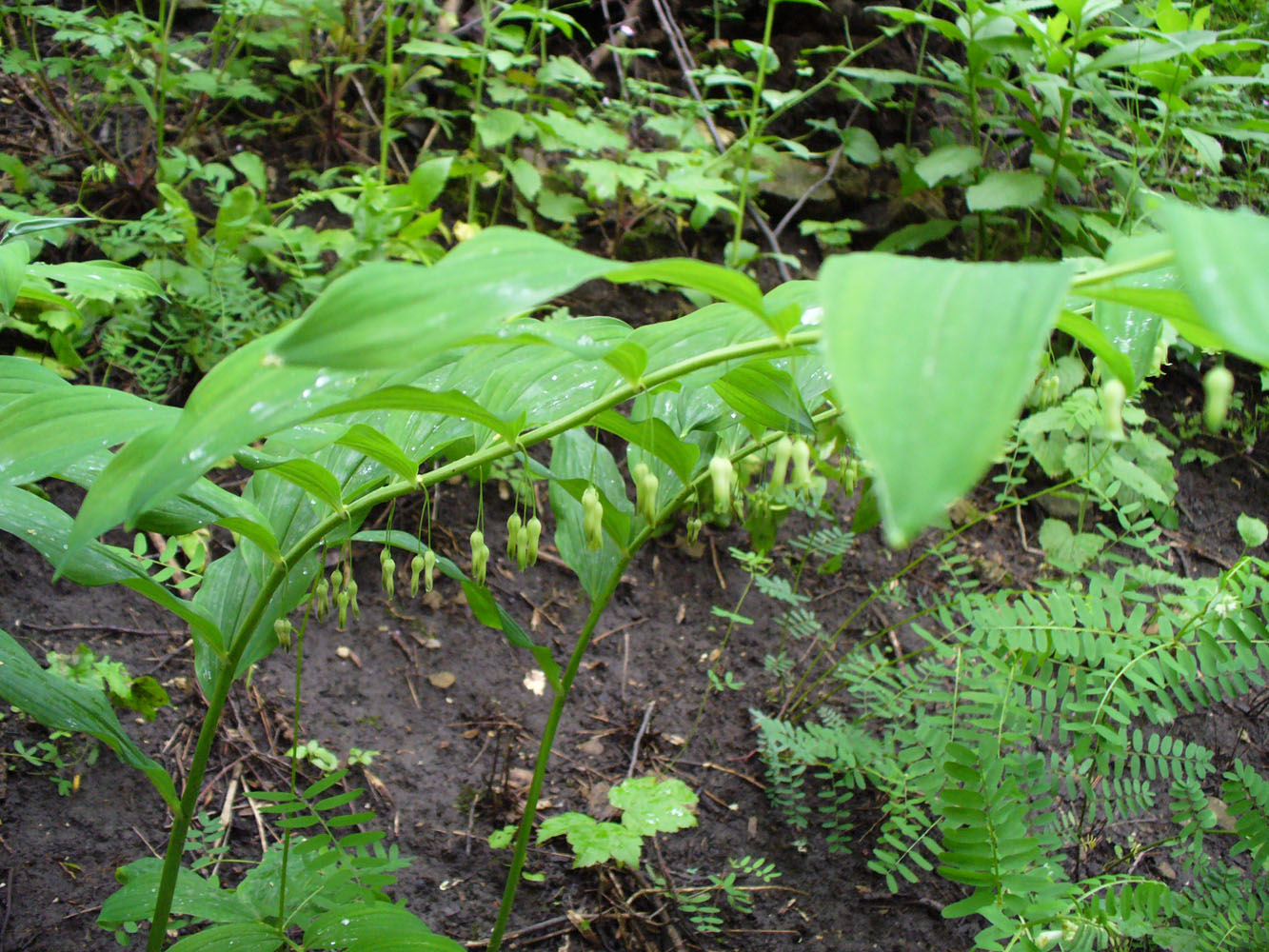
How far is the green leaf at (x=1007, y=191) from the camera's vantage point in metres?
3.53

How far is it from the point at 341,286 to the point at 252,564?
2.91 feet

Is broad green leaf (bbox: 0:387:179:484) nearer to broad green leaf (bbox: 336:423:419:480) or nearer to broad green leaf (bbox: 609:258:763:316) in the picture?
broad green leaf (bbox: 336:423:419:480)

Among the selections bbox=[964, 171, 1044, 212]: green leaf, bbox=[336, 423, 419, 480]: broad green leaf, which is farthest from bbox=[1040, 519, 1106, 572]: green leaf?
bbox=[336, 423, 419, 480]: broad green leaf

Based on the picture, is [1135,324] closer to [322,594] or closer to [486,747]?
[322,594]

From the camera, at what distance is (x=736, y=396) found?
3.73 ft

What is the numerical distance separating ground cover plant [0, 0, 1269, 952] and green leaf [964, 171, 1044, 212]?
28mm

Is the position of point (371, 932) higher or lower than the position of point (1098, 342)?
lower

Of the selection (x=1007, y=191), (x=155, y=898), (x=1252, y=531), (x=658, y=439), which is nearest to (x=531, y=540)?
(x=658, y=439)

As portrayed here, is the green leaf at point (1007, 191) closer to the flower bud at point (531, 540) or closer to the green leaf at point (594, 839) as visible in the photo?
the green leaf at point (594, 839)

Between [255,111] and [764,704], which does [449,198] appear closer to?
[255,111]

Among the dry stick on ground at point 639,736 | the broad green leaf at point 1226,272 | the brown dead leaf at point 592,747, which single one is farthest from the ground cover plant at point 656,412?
the dry stick on ground at point 639,736

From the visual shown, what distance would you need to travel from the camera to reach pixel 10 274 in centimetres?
118

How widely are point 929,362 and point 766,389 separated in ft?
1.91

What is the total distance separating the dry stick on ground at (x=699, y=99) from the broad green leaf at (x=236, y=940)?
2.90 m
